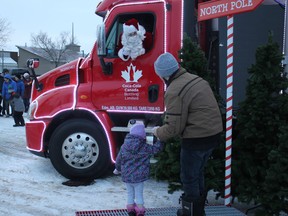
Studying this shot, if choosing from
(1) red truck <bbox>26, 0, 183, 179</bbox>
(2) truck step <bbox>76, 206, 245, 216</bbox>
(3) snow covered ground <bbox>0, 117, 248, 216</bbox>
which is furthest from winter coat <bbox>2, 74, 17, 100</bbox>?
(2) truck step <bbox>76, 206, 245, 216</bbox>

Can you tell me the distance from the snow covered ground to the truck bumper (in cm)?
44

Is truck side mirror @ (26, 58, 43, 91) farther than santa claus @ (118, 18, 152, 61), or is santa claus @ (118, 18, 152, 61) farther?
truck side mirror @ (26, 58, 43, 91)

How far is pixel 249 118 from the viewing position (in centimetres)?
437

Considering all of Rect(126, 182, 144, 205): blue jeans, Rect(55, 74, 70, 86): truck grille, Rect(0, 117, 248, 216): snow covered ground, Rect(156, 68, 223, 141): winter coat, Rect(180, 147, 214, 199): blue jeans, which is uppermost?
Rect(55, 74, 70, 86): truck grille

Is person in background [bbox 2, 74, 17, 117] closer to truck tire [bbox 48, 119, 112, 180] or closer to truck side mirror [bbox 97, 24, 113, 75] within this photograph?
truck tire [bbox 48, 119, 112, 180]

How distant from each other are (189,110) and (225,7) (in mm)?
1431

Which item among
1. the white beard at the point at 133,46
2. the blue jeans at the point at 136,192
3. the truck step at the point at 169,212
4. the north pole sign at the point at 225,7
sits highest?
the north pole sign at the point at 225,7

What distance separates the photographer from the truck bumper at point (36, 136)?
6.29 m

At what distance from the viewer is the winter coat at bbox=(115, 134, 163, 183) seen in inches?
165

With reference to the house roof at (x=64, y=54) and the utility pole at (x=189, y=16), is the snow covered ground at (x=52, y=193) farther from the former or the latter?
the house roof at (x=64, y=54)

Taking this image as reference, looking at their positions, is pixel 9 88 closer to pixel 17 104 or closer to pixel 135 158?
pixel 17 104

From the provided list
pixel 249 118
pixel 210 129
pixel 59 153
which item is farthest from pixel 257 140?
pixel 59 153

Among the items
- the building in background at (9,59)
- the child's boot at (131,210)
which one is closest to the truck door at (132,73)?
the child's boot at (131,210)

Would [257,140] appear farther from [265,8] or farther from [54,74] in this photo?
[54,74]
